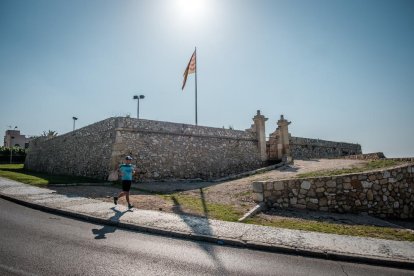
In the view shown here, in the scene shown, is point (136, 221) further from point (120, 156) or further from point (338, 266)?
point (120, 156)

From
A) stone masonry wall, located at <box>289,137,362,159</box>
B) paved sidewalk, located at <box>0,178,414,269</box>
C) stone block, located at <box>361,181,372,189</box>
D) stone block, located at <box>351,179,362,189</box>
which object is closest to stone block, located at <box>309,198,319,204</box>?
stone block, located at <box>351,179,362,189</box>

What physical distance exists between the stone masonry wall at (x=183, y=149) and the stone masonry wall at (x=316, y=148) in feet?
19.7

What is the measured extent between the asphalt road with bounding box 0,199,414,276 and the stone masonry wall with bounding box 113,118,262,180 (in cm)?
989

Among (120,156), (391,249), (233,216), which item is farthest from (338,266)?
(120,156)

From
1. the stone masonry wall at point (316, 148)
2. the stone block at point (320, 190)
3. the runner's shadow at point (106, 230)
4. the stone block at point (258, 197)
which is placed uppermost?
the stone masonry wall at point (316, 148)

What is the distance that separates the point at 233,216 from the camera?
7.72m

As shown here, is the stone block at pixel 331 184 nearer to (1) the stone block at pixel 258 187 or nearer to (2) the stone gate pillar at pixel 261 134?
(1) the stone block at pixel 258 187

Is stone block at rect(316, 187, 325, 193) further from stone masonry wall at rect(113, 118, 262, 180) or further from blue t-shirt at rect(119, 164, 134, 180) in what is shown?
stone masonry wall at rect(113, 118, 262, 180)

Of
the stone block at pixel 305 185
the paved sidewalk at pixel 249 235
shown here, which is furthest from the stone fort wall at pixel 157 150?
the stone block at pixel 305 185

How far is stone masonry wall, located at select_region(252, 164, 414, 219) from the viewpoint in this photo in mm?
9680

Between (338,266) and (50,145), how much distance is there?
90.4 ft

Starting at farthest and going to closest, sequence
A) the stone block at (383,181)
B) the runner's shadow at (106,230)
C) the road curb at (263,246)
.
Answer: the stone block at (383,181)
the runner's shadow at (106,230)
the road curb at (263,246)

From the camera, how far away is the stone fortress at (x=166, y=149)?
51.4 feet

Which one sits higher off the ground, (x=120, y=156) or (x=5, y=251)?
(x=120, y=156)
